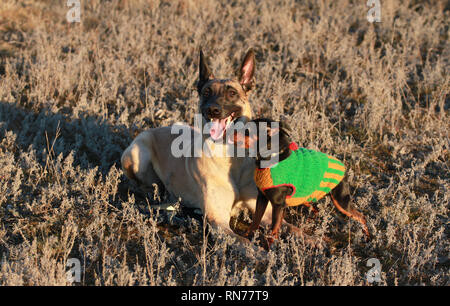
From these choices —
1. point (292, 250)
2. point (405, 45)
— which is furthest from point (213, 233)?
point (405, 45)

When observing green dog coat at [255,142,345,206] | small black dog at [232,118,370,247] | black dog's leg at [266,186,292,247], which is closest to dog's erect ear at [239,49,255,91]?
small black dog at [232,118,370,247]

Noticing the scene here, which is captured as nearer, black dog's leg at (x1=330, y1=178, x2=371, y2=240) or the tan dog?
black dog's leg at (x1=330, y1=178, x2=371, y2=240)

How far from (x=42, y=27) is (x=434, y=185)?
7.32 m

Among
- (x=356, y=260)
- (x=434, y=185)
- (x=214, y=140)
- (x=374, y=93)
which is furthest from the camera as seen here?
(x=374, y=93)

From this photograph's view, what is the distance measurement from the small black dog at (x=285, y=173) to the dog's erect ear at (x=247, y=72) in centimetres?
83

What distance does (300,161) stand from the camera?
3.99 metres

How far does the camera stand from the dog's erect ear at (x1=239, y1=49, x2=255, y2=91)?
15.4 ft

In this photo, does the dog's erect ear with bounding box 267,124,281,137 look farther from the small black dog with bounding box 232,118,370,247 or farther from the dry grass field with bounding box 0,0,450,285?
the dry grass field with bounding box 0,0,450,285

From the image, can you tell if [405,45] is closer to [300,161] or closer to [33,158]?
[300,161]

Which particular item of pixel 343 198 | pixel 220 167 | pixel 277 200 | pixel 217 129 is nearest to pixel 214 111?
pixel 217 129

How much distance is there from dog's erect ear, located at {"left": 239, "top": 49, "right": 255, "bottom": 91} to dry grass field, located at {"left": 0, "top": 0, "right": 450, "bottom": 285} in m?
1.35

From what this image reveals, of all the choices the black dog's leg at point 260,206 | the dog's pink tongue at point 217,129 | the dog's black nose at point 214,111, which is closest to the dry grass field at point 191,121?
the black dog's leg at point 260,206

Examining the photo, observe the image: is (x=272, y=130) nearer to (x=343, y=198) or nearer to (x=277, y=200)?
(x=277, y=200)

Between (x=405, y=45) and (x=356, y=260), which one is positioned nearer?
(x=356, y=260)
